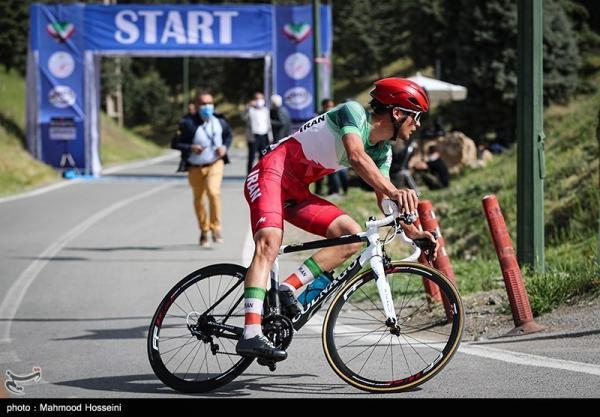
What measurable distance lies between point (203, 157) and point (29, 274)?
10.4 feet

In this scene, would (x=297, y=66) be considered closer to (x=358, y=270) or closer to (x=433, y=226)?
(x=433, y=226)

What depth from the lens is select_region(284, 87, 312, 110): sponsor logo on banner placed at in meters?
29.2

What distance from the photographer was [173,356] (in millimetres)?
6211

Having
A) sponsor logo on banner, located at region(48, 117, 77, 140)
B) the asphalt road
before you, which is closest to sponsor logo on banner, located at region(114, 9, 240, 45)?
sponsor logo on banner, located at region(48, 117, 77, 140)

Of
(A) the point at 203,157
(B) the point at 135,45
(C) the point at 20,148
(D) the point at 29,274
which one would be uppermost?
(B) the point at 135,45

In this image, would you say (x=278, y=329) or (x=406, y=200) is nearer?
(x=406, y=200)

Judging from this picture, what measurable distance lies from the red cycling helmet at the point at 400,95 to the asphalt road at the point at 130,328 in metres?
1.56

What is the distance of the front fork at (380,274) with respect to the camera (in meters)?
5.89

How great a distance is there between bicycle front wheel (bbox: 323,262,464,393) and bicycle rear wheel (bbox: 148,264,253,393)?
0.57 m

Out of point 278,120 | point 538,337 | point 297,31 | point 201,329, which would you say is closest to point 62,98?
point 297,31

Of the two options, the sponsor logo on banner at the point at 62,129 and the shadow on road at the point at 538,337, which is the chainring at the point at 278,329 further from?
the sponsor logo on banner at the point at 62,129

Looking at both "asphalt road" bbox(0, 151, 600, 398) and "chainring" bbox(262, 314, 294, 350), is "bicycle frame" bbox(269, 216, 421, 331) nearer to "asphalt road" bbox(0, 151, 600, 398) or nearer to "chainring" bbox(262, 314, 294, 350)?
"chainring" bbox(262, 314, 294, 350)

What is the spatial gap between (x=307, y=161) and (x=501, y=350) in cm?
194

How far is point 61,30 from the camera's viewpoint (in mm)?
29438
